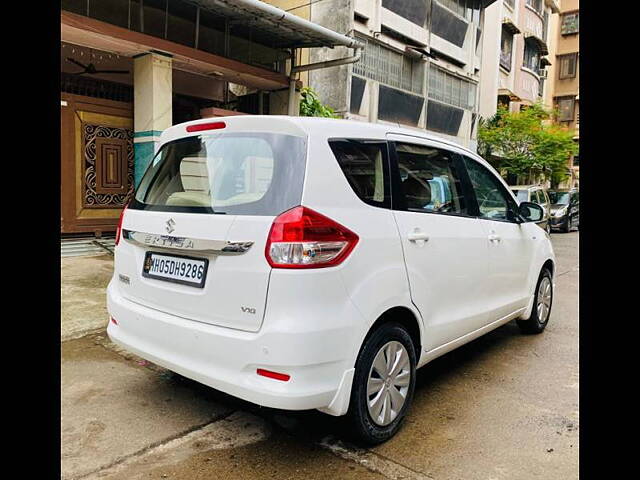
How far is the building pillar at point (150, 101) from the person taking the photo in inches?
318

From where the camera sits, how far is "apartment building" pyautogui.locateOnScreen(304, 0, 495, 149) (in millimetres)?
13297

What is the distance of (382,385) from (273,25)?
7.17m

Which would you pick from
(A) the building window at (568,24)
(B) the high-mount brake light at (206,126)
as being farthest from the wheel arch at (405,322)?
(A) the building window at (568,24)

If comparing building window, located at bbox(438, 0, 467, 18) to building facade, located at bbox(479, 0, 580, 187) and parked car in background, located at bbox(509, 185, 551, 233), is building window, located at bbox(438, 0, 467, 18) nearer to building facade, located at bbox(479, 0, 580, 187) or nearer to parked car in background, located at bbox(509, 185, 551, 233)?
building facade, located at bbox(479, 0, 580, 187)

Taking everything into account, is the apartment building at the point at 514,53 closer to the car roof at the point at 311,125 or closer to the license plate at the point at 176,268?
the car roof at the point at 311,125

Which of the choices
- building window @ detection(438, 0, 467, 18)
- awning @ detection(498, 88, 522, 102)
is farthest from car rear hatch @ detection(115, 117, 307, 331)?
awning @ detection(498, 88, 522, 102)

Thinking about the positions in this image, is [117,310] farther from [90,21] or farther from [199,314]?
[90,21]

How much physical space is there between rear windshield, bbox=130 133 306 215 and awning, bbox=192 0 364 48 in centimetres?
500

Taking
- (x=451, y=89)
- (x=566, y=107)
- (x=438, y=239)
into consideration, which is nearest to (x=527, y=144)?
(x=451, y=89)

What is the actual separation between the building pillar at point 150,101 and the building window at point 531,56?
24.1 m

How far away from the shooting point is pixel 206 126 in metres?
3.12

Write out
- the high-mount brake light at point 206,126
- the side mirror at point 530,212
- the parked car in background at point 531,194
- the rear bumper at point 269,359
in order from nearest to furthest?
the rear bumper at point 269,359 < the high-mount brake light at point 206,126 < the side mirror at point 530,212 < the parked car in background at point 531,194

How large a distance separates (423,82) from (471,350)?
12.9 m

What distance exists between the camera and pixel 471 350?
15.6 feet
